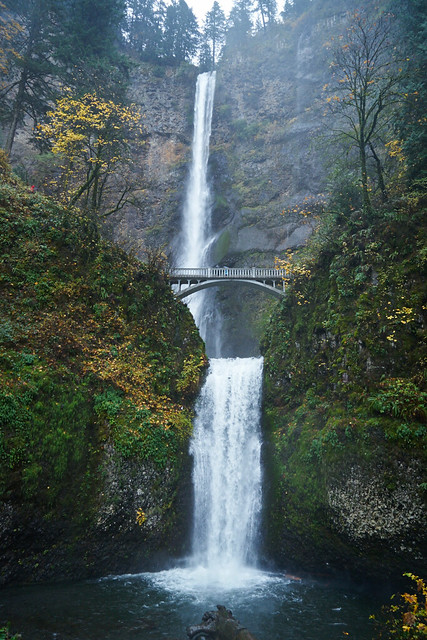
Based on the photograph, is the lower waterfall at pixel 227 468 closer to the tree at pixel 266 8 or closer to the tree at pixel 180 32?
the tree at pixel 180 32

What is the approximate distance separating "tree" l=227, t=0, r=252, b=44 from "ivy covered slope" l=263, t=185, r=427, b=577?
52378 millimetres

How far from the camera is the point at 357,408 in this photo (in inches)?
428

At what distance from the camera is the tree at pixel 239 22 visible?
5350 centimetres

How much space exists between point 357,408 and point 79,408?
Answer: 8113 mm

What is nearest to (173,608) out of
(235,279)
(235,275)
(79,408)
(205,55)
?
(79,408)

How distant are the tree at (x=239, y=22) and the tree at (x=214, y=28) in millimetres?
1169

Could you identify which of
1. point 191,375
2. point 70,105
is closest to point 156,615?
point 191,375

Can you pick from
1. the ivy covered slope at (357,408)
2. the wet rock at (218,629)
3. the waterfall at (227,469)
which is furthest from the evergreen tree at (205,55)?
the wet rock at (218,629)

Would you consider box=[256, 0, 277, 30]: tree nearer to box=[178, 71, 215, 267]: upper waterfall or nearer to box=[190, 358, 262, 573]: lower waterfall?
box=[178, 71, 215, 267]: upper waterfall

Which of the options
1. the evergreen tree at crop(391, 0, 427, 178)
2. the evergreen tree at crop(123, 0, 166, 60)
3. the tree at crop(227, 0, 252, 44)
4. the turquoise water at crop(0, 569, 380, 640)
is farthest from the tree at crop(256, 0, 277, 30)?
the turquoise water at crop(0, 569, 380, 640)

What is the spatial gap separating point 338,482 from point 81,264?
37.1ft

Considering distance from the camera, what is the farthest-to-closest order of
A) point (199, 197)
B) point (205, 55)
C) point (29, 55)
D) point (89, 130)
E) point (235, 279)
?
point (205, 55), point (199, 197), point (235, 279), point (29, 55), point (89, 130)

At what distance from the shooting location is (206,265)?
31.9 metres

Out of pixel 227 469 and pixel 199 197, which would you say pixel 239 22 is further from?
pixel 227 469
